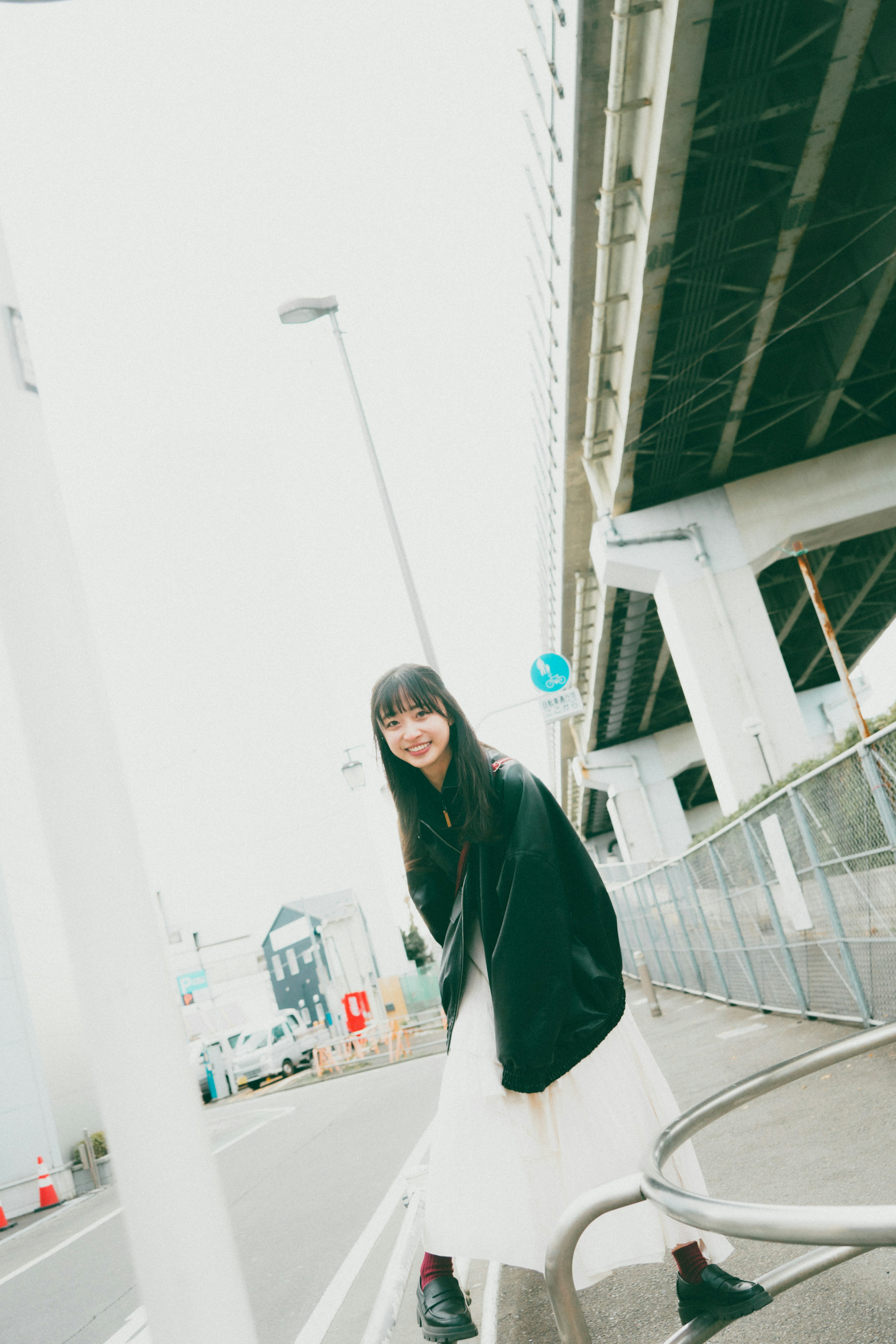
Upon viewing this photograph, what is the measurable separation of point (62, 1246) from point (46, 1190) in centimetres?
607

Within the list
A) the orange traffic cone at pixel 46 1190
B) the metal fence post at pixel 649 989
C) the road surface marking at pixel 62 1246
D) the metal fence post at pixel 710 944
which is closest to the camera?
the road surface marking at pixel 62 1246

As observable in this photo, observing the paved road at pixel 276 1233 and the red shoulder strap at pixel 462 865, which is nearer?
the red shoulder strap at pixel 462 865

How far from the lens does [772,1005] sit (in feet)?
33.4

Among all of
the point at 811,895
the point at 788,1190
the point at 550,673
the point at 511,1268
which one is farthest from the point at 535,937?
the point at 550,673

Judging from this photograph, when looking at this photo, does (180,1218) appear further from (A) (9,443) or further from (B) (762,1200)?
(B) (762,1200)

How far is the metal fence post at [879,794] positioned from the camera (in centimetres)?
605

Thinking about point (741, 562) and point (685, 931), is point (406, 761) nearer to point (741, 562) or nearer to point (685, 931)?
point (685, 931)

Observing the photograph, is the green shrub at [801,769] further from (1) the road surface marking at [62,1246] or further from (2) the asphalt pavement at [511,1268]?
(1) the road surface marking at [62,1246]

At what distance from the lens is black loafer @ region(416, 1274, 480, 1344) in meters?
2.67

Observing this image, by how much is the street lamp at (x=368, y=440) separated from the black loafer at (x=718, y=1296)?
12295mm

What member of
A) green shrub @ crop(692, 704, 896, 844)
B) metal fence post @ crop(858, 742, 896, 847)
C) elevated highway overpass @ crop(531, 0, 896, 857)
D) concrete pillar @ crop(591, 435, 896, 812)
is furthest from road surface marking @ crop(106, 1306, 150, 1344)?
concrete pillar @ crop(591, 435, 896, 812)

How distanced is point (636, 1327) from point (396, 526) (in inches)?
519

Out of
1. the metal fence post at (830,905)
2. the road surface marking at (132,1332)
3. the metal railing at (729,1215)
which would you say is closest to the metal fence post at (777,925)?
the metal fence post at (830,905)

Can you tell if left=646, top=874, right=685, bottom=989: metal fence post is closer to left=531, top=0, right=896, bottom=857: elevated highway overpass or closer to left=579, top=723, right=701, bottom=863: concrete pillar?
left=531, top=0, right=896, bottom=857: elevated highway overpass
